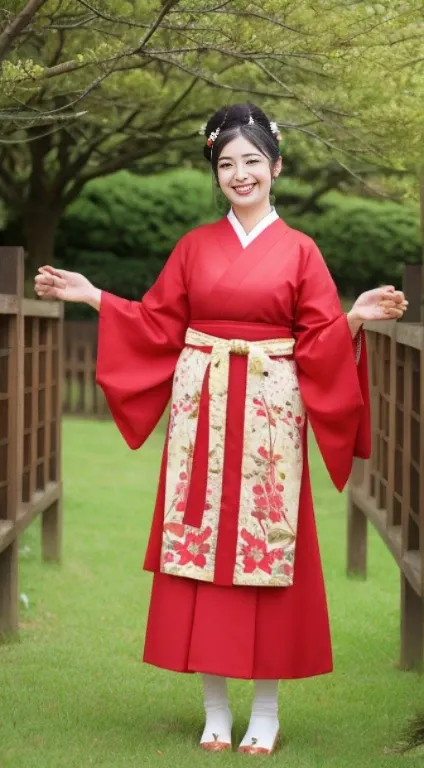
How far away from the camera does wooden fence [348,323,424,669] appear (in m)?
4.55

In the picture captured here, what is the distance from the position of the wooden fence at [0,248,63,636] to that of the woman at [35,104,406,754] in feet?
3.92

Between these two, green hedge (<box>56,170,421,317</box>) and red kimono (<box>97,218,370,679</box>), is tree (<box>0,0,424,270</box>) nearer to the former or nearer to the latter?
red kimono (<box>97,218,370,679</box>)

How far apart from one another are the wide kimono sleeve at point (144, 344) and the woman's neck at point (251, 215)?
189mm

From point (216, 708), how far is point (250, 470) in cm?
71

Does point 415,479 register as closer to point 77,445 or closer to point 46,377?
point 46,377

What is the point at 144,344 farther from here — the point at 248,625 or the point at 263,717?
the point at 263,717

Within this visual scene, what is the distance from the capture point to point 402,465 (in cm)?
510

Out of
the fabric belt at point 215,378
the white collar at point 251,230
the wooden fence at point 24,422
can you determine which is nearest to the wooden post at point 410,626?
the fabric belt at point 215,378

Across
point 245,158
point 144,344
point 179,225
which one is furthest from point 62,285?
point 179,225

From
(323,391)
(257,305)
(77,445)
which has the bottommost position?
(77,445)

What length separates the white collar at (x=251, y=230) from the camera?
389 centimetres

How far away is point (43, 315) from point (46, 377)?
0.45 m

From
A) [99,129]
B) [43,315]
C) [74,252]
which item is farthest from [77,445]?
[43,315]

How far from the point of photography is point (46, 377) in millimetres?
6422
